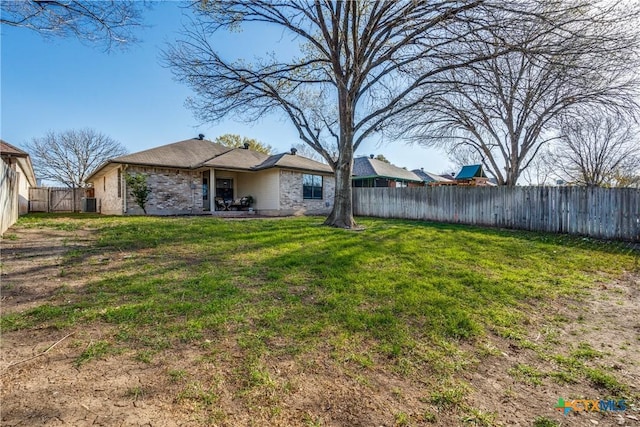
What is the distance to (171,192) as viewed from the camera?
1462 cm

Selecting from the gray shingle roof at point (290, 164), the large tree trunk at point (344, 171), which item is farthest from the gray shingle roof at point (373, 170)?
the large tree trunk at point (344, 171)

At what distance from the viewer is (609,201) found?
909 cm

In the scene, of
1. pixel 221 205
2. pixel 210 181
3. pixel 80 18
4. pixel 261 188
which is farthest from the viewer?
pixel 261 188

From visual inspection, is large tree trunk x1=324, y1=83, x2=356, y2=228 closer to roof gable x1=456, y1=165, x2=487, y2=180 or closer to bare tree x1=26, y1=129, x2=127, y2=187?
roof gable x1=456, y1=165, x2=487, y2=180

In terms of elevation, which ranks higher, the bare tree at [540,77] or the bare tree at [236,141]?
the bare tree at [236,141]

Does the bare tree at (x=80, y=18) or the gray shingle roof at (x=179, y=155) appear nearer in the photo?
the bare tree at (x=80, y=18)

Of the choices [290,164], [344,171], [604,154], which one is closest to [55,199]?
[290,164]

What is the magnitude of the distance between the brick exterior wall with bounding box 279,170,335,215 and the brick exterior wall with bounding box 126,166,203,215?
14.7ft

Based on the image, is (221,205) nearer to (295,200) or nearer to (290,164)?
(295,200)

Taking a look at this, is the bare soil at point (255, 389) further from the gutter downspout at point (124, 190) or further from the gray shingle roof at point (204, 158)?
the gray shingle roof at point (204, 158)

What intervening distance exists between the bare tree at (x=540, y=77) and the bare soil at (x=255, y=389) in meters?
5.86

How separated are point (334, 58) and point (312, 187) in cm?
911

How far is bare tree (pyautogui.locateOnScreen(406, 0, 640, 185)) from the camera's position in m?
5.66

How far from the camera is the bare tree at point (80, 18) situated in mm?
5391
